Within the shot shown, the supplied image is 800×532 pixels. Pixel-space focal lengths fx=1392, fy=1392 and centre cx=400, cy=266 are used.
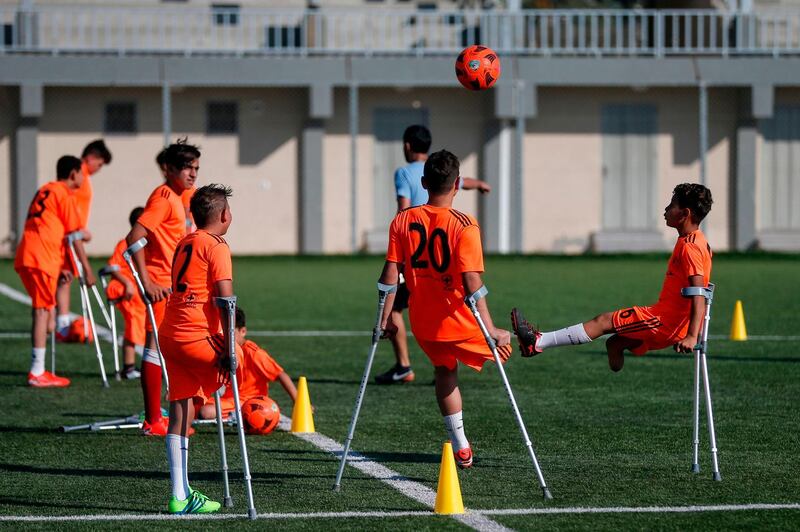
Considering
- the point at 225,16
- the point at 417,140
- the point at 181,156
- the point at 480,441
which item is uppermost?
the point at 225,16

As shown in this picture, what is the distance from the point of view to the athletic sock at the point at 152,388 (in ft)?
30.5

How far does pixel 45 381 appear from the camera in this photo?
11.8 m

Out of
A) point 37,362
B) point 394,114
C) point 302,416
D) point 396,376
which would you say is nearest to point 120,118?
point 394,114

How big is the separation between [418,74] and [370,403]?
22.2 meters

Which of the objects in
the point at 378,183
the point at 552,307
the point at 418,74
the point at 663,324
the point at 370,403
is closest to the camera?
the point at 663,324

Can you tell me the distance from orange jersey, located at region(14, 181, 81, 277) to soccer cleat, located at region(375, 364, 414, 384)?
2.96 metres

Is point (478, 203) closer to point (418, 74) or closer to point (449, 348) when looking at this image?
point (418, 74)

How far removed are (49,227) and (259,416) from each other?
151 inches

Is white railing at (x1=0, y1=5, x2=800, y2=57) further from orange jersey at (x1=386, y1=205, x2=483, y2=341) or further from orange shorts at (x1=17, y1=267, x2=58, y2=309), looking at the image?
orange jersey at (x1=386, y1=205, x2=483, y2=341)

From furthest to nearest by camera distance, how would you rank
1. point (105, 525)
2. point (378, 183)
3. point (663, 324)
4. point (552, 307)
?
point (378, 183) < point (552, 307) < point (663, 324) < point (105, 525)

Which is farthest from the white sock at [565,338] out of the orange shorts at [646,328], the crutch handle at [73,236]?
the crutch handle at [73,236]

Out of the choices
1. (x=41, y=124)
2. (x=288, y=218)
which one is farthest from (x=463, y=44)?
(x=41, y=124)

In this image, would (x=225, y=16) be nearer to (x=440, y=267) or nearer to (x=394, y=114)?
(x=394, y=114)

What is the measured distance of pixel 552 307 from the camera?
61.7ft
